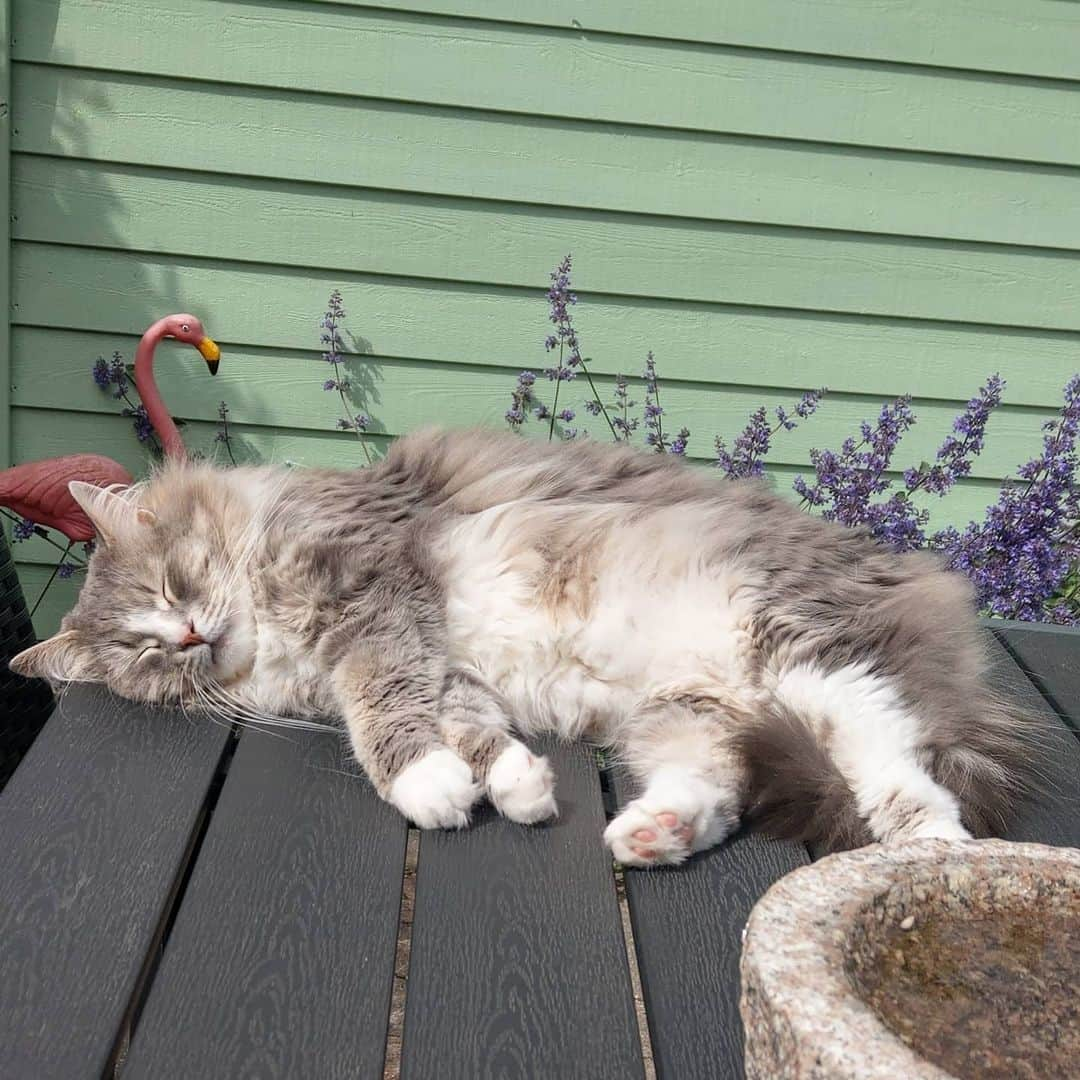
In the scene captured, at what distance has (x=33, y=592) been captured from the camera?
3.71 meters

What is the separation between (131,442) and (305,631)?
1.74m

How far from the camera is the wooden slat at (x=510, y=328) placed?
3.37 metres

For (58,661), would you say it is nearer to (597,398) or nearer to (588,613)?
(588,613)

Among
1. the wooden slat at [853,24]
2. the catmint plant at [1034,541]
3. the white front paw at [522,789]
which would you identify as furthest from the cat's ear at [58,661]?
the catmint plant at [1034,541]

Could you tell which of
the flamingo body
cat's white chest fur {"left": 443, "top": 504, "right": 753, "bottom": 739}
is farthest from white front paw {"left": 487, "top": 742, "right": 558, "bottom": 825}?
the flamingo body

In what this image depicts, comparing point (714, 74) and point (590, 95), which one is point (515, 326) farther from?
point (714, 74)

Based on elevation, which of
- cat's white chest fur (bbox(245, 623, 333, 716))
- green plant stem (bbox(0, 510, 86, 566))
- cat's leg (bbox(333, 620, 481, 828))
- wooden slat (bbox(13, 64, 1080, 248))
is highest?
wooden slat (bbox(13, 64, 1080, 248))

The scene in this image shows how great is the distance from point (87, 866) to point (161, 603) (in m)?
0.89

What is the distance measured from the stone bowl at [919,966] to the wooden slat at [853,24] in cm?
291

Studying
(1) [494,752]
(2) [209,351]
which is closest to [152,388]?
(2) [209,351]

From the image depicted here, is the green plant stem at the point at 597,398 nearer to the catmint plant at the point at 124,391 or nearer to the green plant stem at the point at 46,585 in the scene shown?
the catmint plant at the point at 124,391

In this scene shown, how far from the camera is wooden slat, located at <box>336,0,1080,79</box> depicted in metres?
3.16

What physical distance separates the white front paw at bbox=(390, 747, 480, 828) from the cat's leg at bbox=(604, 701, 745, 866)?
0.24 m

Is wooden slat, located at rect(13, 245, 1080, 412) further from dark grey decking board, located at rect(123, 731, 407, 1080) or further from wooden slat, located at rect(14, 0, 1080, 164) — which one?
dark grey decking board, located at rect(123, 731, 407, 1080)
